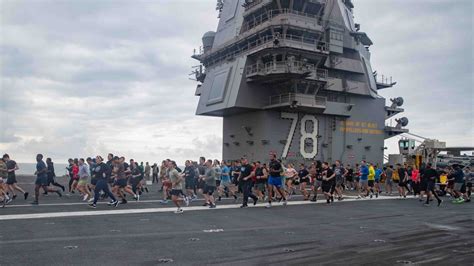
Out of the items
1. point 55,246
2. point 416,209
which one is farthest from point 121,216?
point 416,209

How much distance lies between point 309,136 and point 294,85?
188 inches

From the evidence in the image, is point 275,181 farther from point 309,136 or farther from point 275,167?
point 309,136

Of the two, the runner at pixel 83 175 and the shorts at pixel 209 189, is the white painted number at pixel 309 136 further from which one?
the runner at pixel 83 175

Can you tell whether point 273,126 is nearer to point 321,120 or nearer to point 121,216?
point 321,120

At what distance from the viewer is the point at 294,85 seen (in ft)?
100.0

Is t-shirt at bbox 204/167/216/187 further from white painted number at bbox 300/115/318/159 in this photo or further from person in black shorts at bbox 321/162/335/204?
white painted number at bbox 300/115/318/159

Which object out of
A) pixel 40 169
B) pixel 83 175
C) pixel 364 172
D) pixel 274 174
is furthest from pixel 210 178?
pixel 364 172

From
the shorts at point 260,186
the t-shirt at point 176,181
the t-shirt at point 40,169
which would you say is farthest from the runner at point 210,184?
the t-shirt at point 40,169

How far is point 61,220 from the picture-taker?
11.4m

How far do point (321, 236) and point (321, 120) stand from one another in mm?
24618

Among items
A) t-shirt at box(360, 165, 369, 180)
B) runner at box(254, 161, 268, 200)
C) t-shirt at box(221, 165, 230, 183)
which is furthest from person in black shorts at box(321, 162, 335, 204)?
t-shirt at box(221, 165, 230, 183)

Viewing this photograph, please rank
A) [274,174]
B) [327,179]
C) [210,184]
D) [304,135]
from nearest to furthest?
[210,184] < [274,174] < [327,179] < [304,135]

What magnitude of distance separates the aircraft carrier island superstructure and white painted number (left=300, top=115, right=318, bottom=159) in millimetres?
81

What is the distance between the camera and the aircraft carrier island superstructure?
99.0ft
